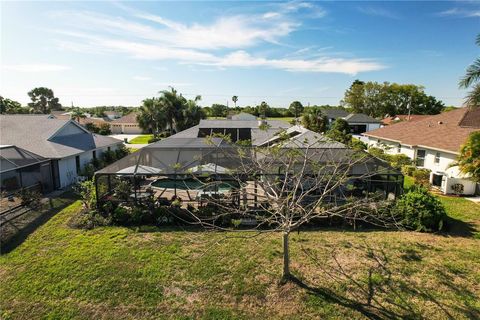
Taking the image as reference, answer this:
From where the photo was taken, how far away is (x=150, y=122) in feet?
138

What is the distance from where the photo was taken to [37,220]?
497 inches

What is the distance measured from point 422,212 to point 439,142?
11.4 meters

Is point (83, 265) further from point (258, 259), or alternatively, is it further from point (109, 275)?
point (258, 259)

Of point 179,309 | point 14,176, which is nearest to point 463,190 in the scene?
point 179,309

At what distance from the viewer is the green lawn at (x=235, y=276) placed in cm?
689

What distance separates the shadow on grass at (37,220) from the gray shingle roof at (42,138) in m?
3.32

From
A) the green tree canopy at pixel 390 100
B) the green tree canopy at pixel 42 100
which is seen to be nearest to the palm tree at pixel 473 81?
the green tree canopy at pixel 390 100

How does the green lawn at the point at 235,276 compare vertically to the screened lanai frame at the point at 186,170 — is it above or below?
below

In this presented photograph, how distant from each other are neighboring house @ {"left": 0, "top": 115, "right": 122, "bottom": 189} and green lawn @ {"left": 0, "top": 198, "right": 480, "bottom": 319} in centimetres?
845

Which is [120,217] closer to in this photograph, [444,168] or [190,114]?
[444,168]

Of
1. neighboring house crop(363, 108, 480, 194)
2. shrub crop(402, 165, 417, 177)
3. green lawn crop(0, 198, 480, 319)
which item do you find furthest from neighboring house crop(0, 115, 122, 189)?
shrub crop(402, 165, 417, 177)

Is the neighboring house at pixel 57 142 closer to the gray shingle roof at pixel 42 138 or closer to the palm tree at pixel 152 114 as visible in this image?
the gray shingle roof at pixel 42 138

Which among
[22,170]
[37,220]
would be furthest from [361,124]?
[37,220]

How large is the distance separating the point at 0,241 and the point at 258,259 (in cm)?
964
